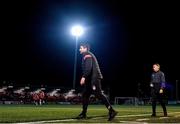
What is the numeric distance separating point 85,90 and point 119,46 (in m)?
63.1

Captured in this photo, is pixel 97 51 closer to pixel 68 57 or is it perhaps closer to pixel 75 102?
pixel 68 57

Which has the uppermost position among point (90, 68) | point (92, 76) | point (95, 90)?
point (90, 68)

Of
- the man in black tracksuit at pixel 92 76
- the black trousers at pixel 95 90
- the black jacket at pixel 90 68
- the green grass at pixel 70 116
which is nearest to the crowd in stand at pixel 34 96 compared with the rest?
the green grass at pixel 70 116

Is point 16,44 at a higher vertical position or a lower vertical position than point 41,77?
higher

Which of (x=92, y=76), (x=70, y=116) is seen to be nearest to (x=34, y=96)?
(x=70, y=116)

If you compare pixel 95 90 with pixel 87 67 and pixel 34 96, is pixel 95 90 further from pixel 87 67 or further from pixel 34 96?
pixel 34 96

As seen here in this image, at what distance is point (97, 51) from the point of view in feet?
250

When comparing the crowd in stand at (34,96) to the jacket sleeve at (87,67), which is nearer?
the jacket sleeve at (87,67)

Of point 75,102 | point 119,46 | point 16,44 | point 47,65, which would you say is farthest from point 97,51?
point 75,102

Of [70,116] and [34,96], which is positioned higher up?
[34,96]

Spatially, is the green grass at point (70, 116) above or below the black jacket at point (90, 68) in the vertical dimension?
below

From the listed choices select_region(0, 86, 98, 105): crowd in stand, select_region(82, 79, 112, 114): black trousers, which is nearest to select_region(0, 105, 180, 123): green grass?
select_region(82, 79, 112, 114): black trousers

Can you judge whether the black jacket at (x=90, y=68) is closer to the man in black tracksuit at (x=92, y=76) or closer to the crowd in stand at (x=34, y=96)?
the man in black tracksuit at (x=92, y=76)

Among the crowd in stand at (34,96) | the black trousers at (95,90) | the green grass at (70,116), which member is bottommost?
the green grass at (70,116)
